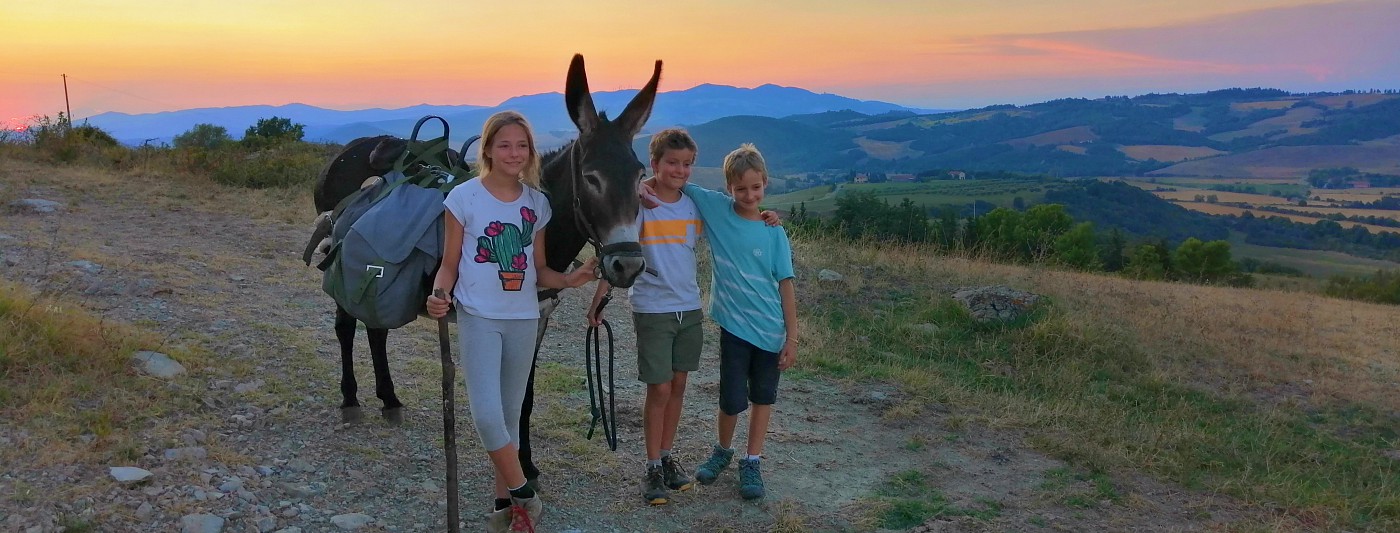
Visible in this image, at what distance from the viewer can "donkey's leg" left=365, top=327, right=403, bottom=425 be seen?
177 inches

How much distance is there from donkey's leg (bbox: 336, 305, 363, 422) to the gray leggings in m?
1.83

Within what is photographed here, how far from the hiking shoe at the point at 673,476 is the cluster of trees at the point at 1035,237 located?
8.22m

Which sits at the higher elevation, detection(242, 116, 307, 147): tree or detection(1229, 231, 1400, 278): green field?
detection(242, 116, 307, 147): tree

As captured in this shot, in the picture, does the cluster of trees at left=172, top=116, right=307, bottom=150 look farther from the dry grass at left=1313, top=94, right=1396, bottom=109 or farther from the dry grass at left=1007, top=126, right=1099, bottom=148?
the dry grass at left=1313, top=94, right=1396, bottom=109

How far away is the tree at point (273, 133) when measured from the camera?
18.8m

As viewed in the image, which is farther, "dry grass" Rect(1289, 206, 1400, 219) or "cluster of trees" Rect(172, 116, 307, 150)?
"dry grass" Rect(1289, 206, 1400, 219)

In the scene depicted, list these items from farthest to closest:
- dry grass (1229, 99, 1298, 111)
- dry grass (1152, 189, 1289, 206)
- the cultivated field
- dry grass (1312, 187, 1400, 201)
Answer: dry grass (1229, 99, 1298, 111)
dry grass (1312, 187, 1400, 201)
dry grass (1152, 189, 1289, 206)
the cultivated field

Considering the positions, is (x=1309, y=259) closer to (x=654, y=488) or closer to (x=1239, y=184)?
(x=1239, y=184)

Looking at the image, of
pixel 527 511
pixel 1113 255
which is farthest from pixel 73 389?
pixel 1113 255

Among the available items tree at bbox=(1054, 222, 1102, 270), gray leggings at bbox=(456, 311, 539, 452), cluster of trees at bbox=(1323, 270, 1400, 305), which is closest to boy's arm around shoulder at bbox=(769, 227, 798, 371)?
gray leggings at bbox=(456, 311, 539, 452)

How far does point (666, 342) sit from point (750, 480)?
92cm

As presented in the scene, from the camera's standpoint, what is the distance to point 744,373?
3934mm

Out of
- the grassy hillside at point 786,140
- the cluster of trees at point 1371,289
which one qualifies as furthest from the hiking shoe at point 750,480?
the grassy hillside at point 786,140

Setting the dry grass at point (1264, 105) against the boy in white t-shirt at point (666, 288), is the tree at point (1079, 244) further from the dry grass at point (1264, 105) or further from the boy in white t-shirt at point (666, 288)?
the dry grass at point (1264, 105)
